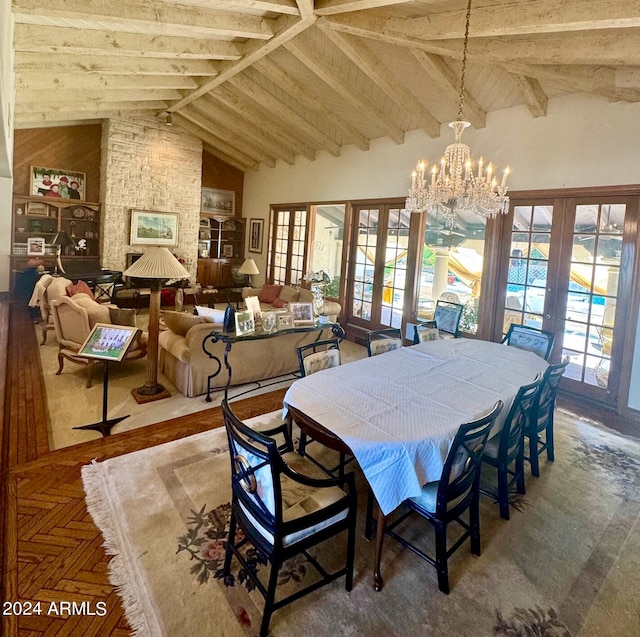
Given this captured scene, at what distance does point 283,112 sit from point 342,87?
1.61 m

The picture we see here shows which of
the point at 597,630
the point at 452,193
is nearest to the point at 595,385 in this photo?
the point at 452,193

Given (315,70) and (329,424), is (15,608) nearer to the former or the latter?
(329,424)

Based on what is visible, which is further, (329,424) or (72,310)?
(72,310)

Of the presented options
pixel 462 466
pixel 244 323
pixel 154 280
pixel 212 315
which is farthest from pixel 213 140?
pixel 462 466

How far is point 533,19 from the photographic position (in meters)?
3.12

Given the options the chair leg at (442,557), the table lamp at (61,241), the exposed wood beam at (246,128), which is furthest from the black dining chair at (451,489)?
the table lamp at (61,241)

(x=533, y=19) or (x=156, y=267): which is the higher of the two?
(x=533, y=19)

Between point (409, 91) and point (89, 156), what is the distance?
6.98 metres

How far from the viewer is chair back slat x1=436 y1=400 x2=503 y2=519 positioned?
70.7 inches

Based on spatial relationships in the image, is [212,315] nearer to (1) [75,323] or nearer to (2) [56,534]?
(1) [75,323]

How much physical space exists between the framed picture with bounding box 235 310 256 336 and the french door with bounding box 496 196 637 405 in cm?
333

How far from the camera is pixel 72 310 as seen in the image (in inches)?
168

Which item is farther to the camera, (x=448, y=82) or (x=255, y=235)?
(x=255, y=235)

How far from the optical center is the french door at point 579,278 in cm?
424
